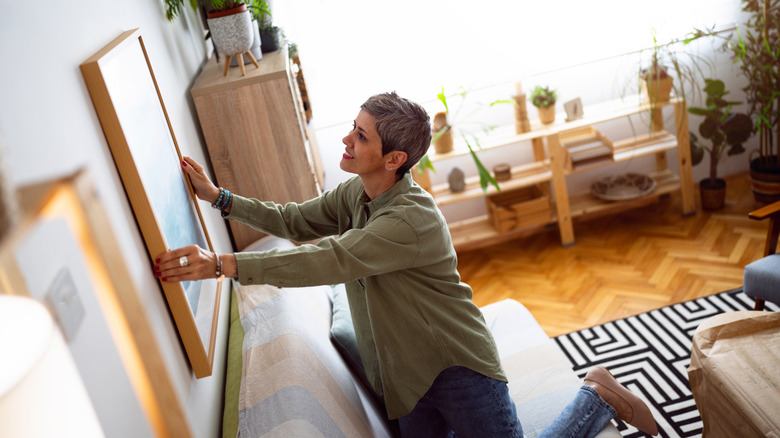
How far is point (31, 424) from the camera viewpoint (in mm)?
238

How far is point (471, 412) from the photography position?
163 cm

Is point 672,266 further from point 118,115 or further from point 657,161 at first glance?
point 118,115

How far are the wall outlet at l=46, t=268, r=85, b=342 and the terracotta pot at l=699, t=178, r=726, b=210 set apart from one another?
14.0 feet

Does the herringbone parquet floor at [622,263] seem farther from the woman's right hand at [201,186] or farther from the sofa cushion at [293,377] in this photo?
the woman's right hand at [201,186]

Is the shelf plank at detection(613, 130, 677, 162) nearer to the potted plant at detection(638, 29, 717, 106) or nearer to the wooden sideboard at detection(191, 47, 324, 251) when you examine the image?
the potted plant at detection(638, 29, 717, 106)

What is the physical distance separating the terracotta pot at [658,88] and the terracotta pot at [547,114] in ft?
1.90

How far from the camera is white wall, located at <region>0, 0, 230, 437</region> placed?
442 millimetres

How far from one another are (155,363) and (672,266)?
142 inches

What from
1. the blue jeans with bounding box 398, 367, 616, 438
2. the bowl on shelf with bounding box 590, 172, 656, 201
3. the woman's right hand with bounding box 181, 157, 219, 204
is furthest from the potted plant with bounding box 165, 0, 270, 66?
the bowl on shelf with bounding box 590, 172, 656, 201

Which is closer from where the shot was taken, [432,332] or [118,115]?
[118,115]

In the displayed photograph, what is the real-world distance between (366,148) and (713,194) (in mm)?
3151

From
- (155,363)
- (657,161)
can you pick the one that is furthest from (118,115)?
(657,161)

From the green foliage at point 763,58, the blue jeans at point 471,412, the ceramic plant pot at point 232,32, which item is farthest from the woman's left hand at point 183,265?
the green foliage at point 763,58

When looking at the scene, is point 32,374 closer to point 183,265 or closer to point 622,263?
point 183,265
